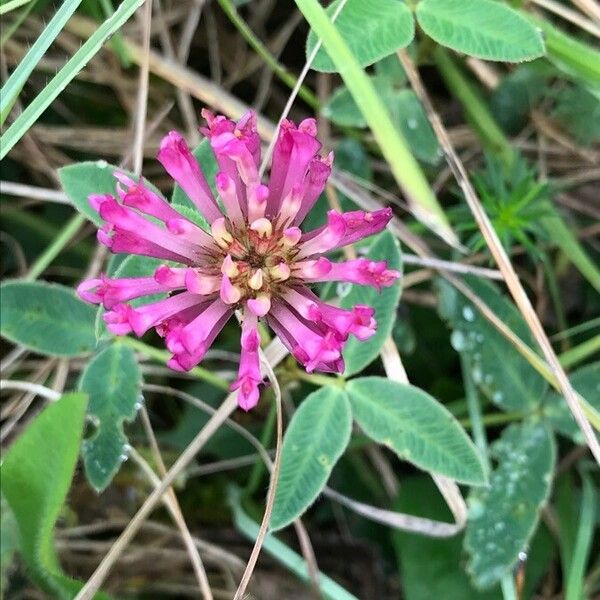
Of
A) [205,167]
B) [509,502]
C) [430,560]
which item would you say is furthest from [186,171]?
[430,560]

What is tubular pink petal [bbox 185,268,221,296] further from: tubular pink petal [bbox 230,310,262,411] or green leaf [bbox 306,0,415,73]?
green leaf [bbox 306,0,415,73]

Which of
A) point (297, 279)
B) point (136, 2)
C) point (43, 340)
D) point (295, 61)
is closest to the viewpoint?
point (297, 279)

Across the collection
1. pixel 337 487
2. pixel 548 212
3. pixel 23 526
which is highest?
pixel 548 212

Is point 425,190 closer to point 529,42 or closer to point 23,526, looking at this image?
point 529,42

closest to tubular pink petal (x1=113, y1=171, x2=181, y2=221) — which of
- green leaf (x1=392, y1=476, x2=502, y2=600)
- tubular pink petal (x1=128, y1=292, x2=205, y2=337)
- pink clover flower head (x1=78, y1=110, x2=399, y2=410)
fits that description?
pink clover flower head (x1=78, y1=110, x2=399, y2=410)

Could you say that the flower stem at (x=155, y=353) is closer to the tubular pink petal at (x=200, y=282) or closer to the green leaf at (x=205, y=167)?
the green leaf at (x=205, y=167)

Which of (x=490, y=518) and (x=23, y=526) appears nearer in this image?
(x=23, y=526)

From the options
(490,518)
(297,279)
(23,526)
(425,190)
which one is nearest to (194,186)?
(297,279)

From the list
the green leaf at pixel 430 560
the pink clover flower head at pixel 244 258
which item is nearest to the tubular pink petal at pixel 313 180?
the pink clover flower head at pixel 244 258
